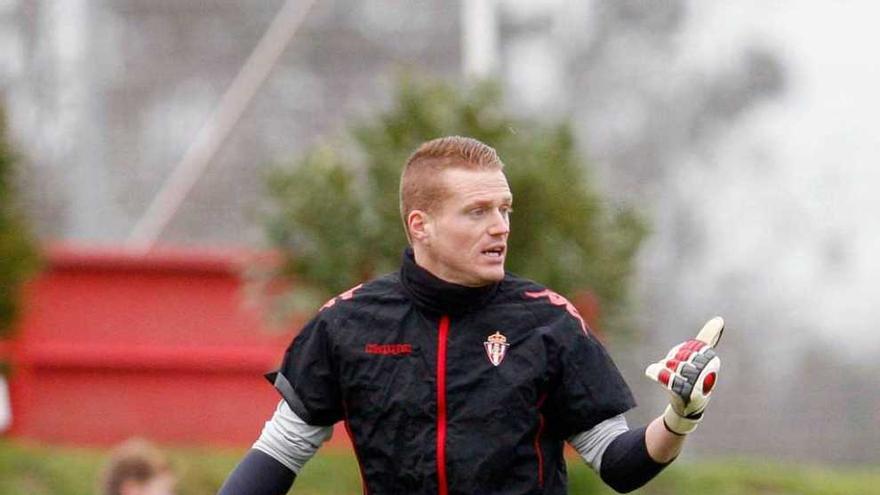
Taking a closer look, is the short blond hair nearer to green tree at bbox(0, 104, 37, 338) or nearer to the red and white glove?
the red and white glove

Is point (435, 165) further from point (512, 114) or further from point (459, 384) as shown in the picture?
point (512, 114)

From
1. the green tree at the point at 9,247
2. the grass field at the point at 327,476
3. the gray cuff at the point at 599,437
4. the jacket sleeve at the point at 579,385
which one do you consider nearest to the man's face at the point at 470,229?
the jacket sleeve at the point at 579,385

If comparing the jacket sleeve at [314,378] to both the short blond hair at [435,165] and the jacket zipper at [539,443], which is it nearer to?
the short blond hair at [435,165]

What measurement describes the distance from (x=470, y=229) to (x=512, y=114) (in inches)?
264

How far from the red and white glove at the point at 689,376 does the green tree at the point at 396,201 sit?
6126 mm

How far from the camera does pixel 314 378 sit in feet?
14.9

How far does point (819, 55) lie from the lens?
1791 centimetres

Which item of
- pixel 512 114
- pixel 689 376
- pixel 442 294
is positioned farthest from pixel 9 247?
pixel 689 376

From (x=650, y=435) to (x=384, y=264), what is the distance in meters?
6.23

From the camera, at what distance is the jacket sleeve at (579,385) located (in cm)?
438

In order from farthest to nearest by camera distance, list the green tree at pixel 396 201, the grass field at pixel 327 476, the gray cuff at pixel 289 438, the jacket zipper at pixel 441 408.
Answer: the grass field at pixel 327 476 → the green tree at pixel 396 201 → the gray cuff at pixel 289 438 → the jacket zipper at pixel 441 408

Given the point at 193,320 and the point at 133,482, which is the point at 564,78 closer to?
the point at 193,320

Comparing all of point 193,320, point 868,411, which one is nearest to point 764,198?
point 868,411

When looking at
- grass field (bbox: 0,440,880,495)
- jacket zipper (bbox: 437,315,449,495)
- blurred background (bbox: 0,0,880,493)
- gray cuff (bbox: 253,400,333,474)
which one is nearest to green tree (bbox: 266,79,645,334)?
blurred background (bbox: 0,0,880,493)
